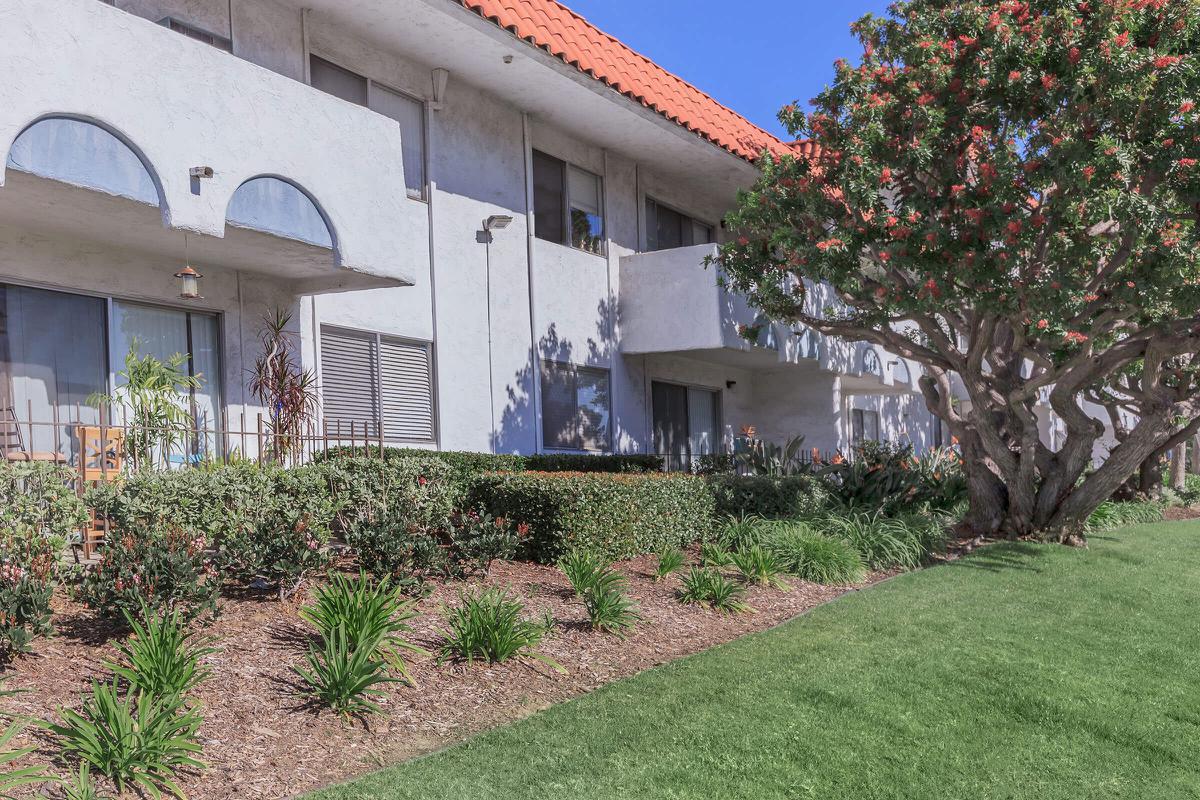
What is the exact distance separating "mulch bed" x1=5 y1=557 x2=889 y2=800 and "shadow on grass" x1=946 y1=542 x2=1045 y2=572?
13.9 ft

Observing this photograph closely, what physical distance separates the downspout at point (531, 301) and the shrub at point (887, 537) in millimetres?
4399

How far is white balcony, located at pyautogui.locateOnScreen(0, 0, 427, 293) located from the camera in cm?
786

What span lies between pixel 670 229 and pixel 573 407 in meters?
4.65

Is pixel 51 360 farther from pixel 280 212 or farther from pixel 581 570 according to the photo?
pixel 581 570

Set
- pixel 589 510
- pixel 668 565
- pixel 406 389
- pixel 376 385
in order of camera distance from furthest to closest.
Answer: pixel 406 389 < pixel 376 385 < pixel 589 510 < pixel 668 565

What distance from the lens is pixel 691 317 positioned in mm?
16188

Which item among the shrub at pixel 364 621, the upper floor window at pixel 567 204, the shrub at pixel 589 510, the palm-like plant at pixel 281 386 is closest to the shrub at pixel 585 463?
the shrub at pixel 589 510

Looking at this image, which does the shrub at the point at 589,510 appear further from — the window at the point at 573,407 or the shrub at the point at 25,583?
the window at the point at 573,407

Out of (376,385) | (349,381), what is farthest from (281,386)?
(376,385)

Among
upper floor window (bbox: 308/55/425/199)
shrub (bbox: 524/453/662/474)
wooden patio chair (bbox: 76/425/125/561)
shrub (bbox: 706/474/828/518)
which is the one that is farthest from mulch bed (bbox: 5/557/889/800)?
upper floor window (bbox: 308/55/425/199)

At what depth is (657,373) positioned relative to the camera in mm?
17953

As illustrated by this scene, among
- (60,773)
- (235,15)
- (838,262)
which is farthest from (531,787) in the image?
(235,15)

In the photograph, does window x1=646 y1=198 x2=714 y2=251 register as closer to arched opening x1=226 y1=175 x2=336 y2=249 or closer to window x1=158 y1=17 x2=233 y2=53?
window x1=158 y1=17 x2=233 y2=53

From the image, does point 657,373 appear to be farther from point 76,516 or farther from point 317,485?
point 76,516
